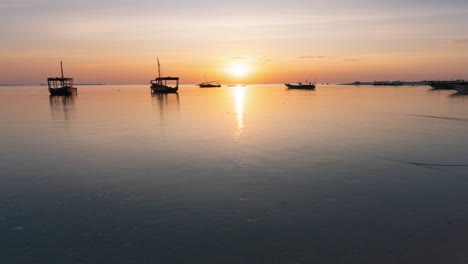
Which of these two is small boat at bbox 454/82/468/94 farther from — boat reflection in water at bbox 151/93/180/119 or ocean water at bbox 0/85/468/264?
ocean water at bbox 0/85/468/264

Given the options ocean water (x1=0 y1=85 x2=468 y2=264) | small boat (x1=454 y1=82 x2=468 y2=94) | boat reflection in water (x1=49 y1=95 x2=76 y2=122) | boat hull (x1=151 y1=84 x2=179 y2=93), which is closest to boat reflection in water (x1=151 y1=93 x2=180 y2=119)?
boat reflection in water (x1=49 y1=95 x2=76 y2=122)

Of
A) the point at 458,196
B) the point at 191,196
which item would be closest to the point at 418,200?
the point at 458,196

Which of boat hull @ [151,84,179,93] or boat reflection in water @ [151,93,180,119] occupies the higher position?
boat hull @ [151,84,179,93]

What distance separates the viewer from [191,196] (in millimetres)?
9945

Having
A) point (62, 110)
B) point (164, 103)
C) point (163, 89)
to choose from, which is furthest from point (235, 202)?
point (163, 89)

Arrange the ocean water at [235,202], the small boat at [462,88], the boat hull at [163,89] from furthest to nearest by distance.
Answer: the boat hull at [163,89] < the small boat at [462,88] < the ocean water at [235,202]

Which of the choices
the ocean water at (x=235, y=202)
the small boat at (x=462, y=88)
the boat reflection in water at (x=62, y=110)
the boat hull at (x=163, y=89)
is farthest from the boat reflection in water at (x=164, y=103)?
the small boat at (x=462, y=88)

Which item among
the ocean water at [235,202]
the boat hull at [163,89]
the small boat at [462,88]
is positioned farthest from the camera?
the boat hull at [163,89]

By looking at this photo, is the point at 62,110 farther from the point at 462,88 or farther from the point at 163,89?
the point at 462,88

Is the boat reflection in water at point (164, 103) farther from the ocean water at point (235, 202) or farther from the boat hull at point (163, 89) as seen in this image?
the ocean water at point (235, 202)

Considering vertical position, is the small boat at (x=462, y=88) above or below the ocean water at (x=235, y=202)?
above

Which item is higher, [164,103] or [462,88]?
[462,88]

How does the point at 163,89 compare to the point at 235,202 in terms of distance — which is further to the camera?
the point at 163,89

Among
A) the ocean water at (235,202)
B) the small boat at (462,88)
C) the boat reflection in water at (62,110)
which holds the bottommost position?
the ocean water at (235,202)
